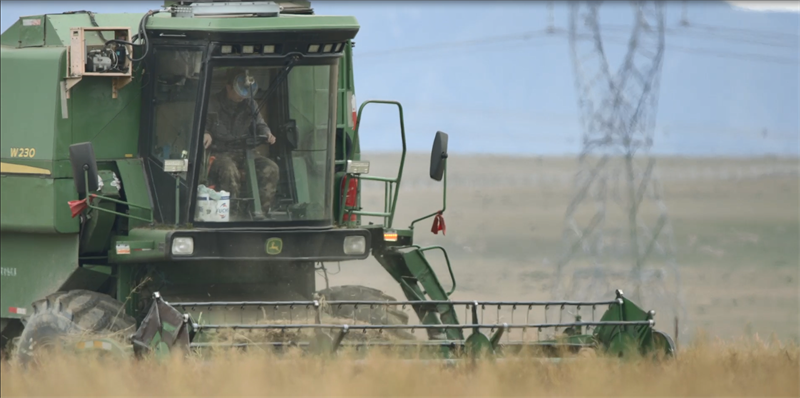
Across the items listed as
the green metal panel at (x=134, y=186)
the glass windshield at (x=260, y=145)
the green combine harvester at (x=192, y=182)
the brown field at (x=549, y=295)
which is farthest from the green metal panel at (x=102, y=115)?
the brown field at (x=549, y=295)

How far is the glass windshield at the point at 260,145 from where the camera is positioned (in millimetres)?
11281

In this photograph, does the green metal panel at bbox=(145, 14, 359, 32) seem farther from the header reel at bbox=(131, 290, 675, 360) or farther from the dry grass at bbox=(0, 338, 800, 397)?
the dry grass at bbox=(0, 338, 800, 397)

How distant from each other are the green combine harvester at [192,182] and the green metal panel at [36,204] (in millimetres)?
16

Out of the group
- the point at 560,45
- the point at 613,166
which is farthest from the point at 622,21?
the point at 613,166

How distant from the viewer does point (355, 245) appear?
38.4ft

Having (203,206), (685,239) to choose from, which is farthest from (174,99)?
(685,239)

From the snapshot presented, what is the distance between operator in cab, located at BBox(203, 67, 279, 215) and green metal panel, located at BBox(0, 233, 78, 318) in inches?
61.6

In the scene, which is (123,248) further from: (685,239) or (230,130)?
(685,239)

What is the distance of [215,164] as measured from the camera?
1129 cm

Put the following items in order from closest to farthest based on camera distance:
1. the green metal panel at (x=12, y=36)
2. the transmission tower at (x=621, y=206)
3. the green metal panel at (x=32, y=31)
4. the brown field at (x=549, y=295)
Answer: the brown field at (x=549, y=295) < the green metal panel at (x=32, y=31) < the green metal panel at (x=12, y=36) < the transmission tower at (x=621, y=206)

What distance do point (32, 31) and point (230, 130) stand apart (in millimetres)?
2250

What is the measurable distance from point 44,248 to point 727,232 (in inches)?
1146

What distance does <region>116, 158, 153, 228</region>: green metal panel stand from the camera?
11.6m

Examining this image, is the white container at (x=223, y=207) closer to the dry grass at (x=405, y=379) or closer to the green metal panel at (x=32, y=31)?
the dry grass at (x=405, y=379)
